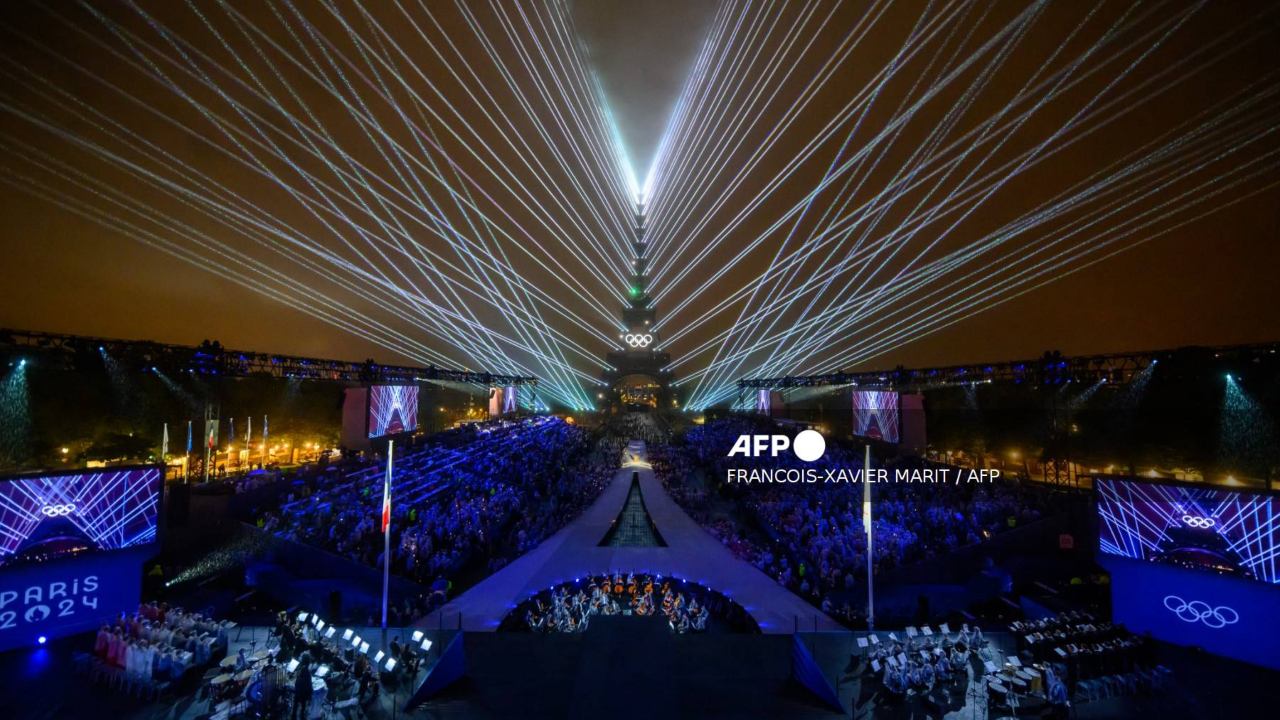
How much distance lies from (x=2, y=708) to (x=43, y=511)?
11.3 ft

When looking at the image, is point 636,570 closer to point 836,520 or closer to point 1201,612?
point 836,520

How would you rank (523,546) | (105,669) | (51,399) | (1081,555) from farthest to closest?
(51,399)
(523,546)
(1081,555)
(105,669)

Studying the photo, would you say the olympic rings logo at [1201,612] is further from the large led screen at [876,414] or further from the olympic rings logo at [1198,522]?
the large led screen at [876,414]

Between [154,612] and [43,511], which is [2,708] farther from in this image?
[43,511]

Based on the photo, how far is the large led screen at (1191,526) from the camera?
8672 mm

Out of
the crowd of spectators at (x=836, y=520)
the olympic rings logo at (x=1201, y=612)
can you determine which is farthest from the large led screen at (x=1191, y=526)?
the crowd of spectators at (x=836, y=520)

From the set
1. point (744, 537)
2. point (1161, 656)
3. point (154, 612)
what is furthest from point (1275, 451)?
point (154, 612)

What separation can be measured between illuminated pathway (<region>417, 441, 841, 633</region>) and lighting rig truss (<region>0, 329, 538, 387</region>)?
14729 mm

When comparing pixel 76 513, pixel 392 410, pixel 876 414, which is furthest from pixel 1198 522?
pixel 392 410

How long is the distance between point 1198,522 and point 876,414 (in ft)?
53.5

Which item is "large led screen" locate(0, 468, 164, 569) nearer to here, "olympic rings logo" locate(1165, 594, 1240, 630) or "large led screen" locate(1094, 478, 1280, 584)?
"large led screen" locate(1094, 478, 1280, 584)

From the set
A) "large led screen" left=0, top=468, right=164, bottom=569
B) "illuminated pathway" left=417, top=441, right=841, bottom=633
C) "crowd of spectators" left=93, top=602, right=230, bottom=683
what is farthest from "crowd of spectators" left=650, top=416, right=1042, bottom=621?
"large led screen" left=0, top=468, right=164, bottom=569

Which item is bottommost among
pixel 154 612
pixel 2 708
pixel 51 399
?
pixel 2 708

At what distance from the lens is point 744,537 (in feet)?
53.7
